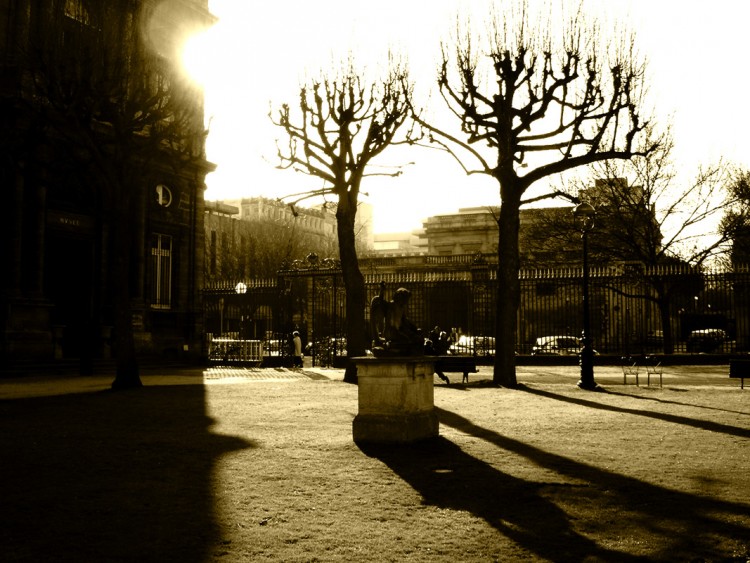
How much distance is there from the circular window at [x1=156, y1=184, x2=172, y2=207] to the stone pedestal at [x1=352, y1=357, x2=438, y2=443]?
65.3 ft

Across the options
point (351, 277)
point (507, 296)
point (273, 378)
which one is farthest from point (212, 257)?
point (507, 296)

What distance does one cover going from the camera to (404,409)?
9203mm

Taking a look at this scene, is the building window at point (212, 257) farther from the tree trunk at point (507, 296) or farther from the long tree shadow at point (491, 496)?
the long tree shadow at point (491, 496)

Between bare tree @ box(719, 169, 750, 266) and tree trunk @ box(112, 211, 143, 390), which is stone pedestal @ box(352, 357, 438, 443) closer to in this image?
tree trunk @ box(112, 211, 143, 390)

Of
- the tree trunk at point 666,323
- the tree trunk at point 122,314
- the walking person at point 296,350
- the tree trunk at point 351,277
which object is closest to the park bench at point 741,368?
the tree trunk at point 351,277

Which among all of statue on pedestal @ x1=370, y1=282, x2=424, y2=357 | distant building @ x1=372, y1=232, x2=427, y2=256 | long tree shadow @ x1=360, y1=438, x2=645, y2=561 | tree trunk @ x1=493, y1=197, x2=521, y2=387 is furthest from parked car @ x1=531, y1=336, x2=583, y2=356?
distant building @ x1=372, y1=232, x2=427, y2=256

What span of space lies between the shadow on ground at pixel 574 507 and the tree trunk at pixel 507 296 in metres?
10.0

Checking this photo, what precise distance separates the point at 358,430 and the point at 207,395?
6.72 metres

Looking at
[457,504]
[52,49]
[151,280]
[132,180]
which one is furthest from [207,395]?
[151,280]

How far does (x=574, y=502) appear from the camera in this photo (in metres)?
6.28

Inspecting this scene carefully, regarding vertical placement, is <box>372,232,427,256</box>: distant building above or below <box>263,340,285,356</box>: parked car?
above

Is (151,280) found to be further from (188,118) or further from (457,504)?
(457,504)

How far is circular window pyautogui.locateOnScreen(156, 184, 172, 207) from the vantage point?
2736 centimetres

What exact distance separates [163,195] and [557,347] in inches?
619
